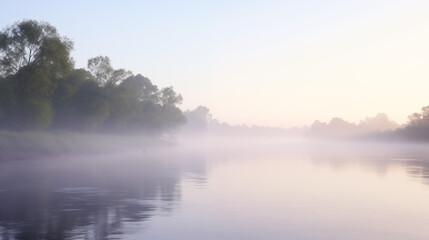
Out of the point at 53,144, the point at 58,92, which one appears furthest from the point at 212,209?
the point at 58,92

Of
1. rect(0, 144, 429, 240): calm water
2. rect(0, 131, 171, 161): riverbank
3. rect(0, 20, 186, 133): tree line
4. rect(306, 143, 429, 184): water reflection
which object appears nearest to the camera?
rect(0, 144, 429, 240): calm water

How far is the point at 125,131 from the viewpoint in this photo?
350ft

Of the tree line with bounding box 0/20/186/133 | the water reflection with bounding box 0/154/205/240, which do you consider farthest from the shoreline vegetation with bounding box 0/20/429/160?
the water reflection with bounding box 0/154/205/240

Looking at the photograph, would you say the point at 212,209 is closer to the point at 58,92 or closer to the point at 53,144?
the point at 53,144

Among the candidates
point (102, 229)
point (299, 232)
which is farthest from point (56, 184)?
point (299, 232)

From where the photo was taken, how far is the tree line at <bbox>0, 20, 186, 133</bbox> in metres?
62.3

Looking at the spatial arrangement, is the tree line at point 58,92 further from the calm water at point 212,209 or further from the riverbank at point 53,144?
the calm water at point 212,209

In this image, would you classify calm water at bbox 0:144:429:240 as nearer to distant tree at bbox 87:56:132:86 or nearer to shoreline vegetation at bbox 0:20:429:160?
shoreline vegetation at bbox 0:20:429:160

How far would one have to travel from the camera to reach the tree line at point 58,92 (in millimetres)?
62281

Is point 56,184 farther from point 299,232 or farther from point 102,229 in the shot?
point 299,232

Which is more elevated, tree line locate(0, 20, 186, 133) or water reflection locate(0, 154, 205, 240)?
tree line locate(0, 20, 186, 133)

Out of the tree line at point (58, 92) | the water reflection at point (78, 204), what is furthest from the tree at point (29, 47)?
the water reflection at point (78, 204)

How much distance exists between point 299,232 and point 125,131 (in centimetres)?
9551

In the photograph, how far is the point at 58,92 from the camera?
72688 millimetres
